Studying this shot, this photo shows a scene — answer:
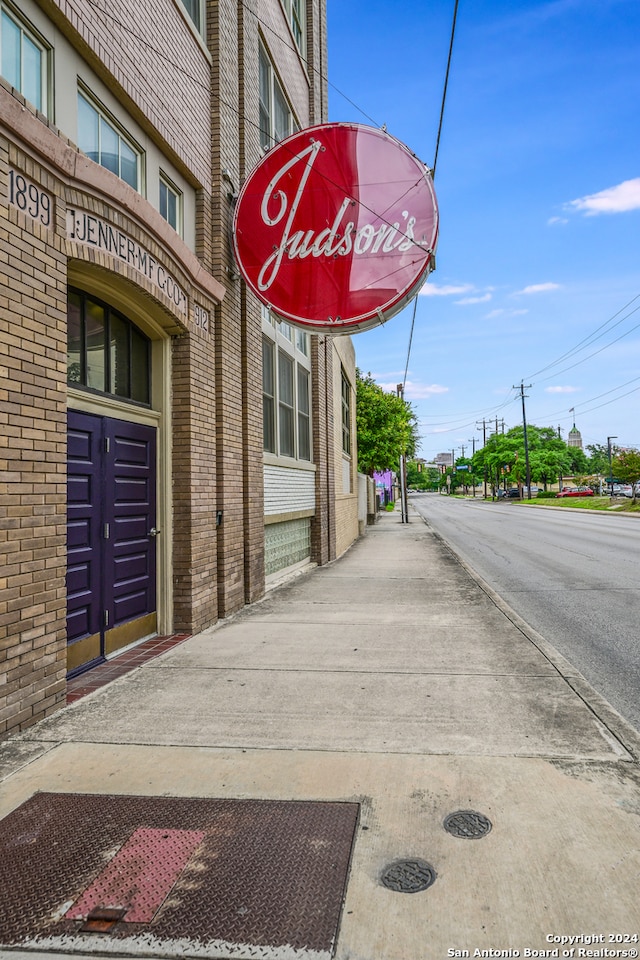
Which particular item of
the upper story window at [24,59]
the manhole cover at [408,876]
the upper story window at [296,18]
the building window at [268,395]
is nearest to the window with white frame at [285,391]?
the building window at [268,395]

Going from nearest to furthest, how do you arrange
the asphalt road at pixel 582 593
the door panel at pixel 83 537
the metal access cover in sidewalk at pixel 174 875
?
the metal access cover in sidewalk at pixel 174 875, the door panel at pixel 83 537, the asphalt road at pixel 582 593

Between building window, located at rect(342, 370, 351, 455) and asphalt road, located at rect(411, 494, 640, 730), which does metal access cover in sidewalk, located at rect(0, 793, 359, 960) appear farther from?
building window, located at rect(342, 370, 351, 455)

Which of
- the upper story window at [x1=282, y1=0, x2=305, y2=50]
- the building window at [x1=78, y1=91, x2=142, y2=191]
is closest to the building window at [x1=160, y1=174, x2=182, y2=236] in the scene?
the building window at [x1=78, y1=91, x2=142, y2=191]

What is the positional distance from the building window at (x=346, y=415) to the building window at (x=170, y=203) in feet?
39.3

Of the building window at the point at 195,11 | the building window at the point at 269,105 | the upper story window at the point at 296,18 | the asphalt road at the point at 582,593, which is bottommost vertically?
the asphalt road at the point at 582,593

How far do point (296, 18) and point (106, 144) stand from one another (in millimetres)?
10825

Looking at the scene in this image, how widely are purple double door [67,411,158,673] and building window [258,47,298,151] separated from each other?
6527 mm

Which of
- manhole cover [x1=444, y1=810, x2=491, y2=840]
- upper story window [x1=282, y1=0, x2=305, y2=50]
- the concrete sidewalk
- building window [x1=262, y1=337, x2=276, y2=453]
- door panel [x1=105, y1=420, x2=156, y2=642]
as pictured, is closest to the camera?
the concrete sidewalk

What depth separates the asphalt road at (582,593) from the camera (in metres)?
6.07

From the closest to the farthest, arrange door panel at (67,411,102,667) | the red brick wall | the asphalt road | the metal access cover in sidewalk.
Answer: the metal access cover in sidewalk
the red brick wall
door panel at (67,411,102,667)
the asphalt road

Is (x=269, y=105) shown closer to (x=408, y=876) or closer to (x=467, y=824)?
(x=467, y=824)

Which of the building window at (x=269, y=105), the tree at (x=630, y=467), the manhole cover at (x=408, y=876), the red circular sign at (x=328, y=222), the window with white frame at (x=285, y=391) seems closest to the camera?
the manhole cover at (x=408, y=876)

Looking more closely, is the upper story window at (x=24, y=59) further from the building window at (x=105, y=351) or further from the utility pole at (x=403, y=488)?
the utility pole at (x=403, y=488)

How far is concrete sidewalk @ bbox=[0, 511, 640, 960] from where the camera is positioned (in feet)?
7.74
